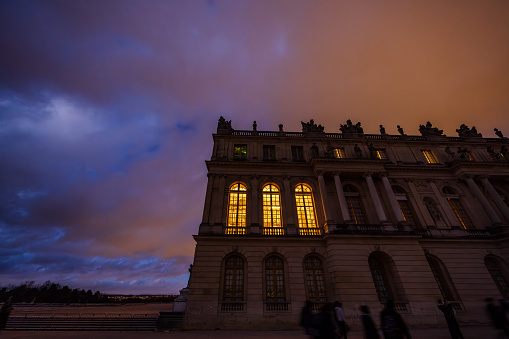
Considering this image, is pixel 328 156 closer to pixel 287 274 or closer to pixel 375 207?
pixel 375 207

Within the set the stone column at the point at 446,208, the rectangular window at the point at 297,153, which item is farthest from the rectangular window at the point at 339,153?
the stone column at the point at 446,208

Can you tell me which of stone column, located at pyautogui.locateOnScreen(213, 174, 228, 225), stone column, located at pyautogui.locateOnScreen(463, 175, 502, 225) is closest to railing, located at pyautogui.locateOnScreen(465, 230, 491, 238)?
stone column, located at pyautogui.locateOnScreen(463, 175, 502, 225)

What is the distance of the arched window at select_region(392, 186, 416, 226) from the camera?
69.8 feet

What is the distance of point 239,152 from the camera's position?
78.3 ft

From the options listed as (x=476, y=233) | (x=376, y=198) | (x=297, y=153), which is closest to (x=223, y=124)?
(x=297, y=153)

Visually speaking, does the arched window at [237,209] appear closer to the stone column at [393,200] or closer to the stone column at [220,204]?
the stone column at [220,204]

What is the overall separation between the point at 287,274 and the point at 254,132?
15635 millimetres

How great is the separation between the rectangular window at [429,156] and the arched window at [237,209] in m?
22.8

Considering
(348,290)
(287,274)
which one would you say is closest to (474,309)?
(348,290)

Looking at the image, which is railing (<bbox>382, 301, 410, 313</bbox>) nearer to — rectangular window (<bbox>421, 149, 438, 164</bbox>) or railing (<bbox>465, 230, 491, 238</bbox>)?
railing (<bbox>465, 230, 491, 238</bbox>)

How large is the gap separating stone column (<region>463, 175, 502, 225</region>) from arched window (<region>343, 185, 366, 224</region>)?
1227 cm

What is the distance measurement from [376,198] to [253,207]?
11779 millimetres

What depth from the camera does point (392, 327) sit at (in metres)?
6.44

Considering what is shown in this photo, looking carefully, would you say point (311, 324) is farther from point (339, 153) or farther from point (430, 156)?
point (430, 156)
